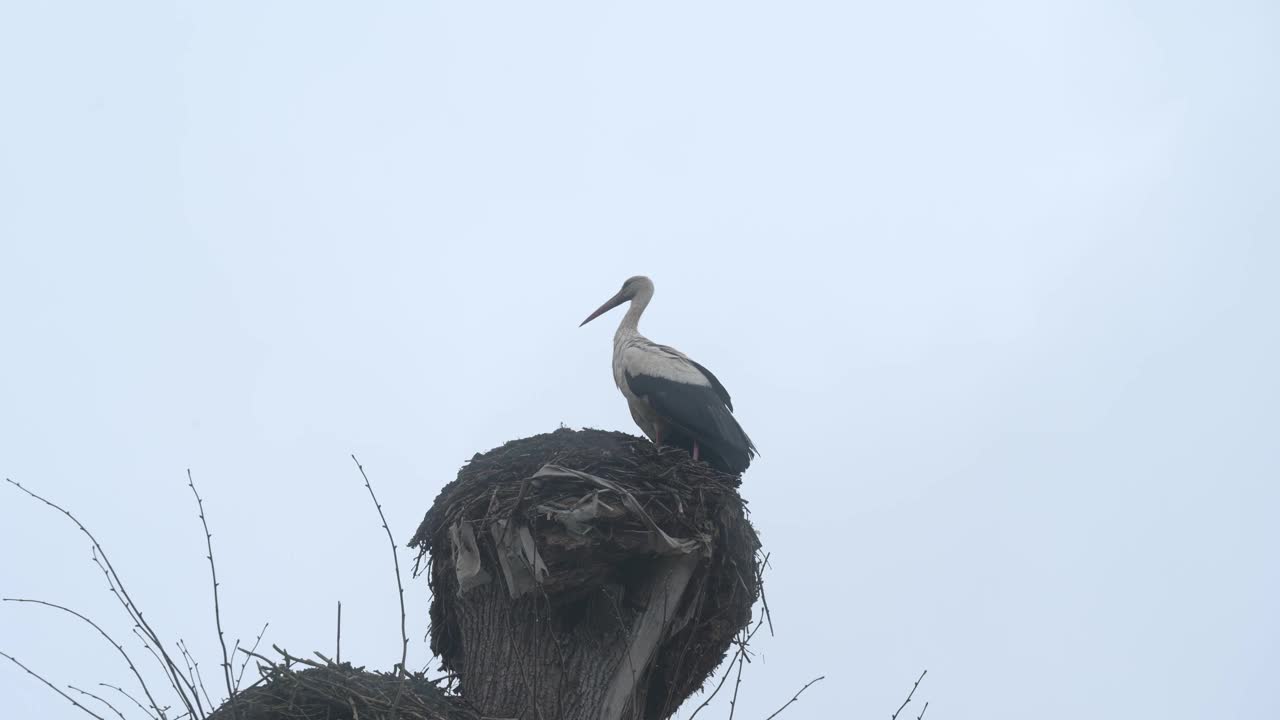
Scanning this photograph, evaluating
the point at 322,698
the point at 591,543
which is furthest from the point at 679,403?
the point at 322,698

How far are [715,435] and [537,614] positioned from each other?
193cm

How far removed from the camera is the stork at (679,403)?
7.52m

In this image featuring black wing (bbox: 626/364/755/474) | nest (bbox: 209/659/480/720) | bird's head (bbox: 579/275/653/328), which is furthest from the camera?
bird's head (bbox: 579/275/653/328)

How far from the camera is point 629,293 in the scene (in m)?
10.3

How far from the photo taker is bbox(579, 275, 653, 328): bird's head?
10.1 metres

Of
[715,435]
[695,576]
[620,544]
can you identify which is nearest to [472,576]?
[620,544]

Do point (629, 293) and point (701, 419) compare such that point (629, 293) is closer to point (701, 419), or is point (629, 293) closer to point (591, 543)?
point (701, 419)

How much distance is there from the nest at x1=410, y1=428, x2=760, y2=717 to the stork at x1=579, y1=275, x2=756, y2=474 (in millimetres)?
640

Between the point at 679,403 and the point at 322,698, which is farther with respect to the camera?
the point at 679,403

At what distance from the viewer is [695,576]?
632 centimetres

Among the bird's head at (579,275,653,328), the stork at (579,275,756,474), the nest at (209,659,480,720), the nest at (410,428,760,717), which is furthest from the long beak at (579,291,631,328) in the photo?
the nest at (209,659,480,720)

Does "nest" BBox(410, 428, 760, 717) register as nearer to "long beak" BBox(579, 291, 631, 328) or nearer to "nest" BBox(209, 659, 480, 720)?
"nest" BBox(209, 659, 480, 720)

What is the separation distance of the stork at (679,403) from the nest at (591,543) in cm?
64

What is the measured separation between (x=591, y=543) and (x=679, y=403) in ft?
6.20
